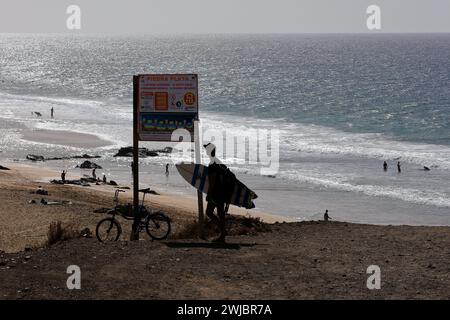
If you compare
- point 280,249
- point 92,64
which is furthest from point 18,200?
point 92,64

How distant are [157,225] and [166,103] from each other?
232 cm

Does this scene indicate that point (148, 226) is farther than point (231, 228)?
No

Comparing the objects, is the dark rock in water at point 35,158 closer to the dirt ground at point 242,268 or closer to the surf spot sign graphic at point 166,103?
the surf spot sign graphic at point 166,103

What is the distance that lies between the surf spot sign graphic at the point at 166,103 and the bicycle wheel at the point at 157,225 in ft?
4.93

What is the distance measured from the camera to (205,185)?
14586 mm

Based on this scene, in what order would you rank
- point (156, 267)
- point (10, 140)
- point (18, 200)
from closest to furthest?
point (156, 267)
point (18, 200)
point (10, 140)

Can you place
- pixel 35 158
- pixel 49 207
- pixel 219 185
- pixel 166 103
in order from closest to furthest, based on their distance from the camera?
pixel 219 185 → pixel 166 103 → pixel 49 207 → pixel 35 158

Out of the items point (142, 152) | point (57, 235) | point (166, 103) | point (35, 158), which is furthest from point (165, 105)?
point (142, 152)

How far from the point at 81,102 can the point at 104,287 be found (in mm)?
82215

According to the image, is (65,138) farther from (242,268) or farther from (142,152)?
(242,268)

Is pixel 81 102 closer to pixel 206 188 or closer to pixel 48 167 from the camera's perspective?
pixel 48 167

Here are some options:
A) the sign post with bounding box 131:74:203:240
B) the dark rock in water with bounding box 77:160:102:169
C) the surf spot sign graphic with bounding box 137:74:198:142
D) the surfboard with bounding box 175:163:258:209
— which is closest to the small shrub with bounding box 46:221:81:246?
the sign post with bounding box 131:74:203:240

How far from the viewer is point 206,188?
14.5 metres
